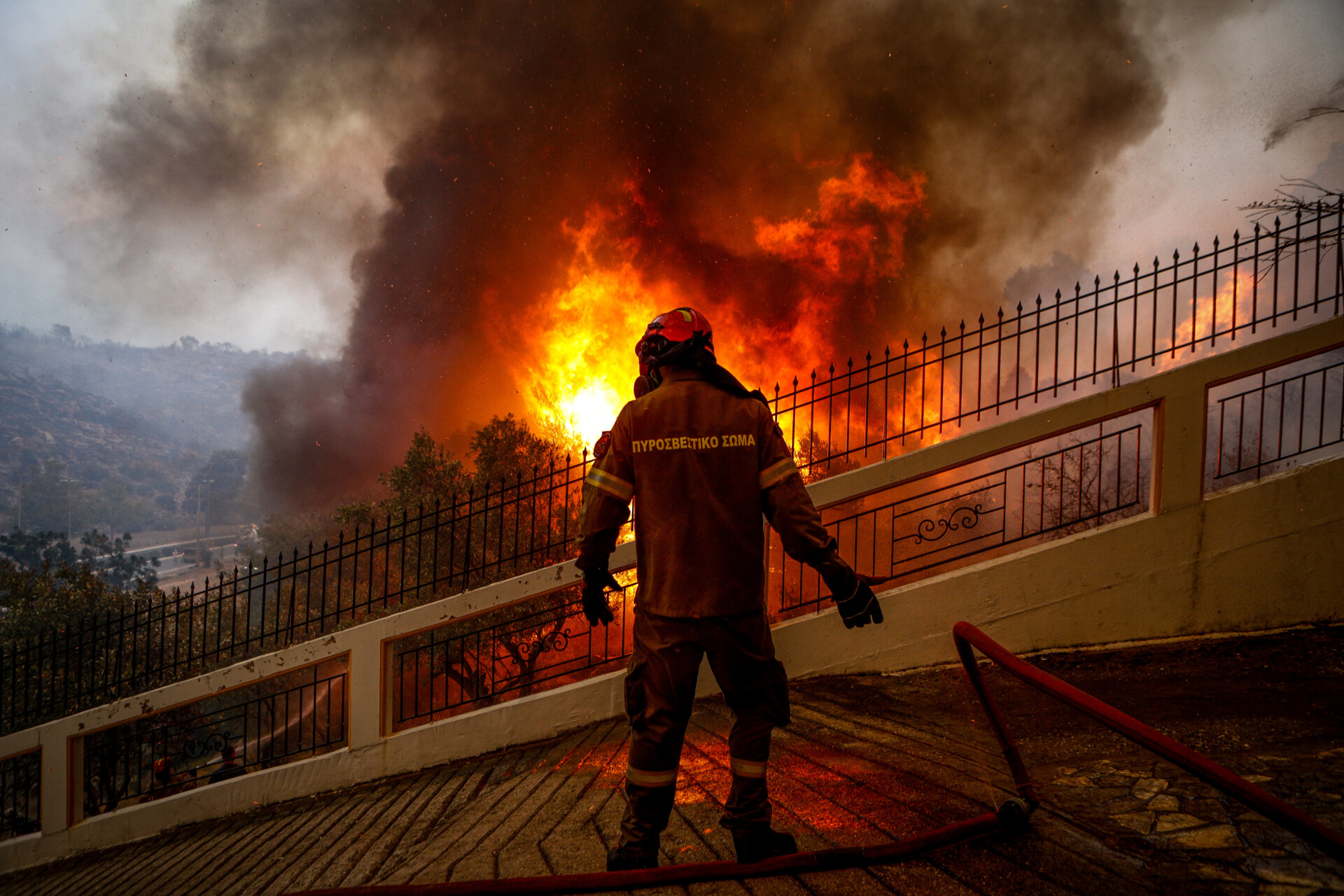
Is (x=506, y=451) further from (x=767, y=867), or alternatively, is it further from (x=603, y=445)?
(x=767, y=867)

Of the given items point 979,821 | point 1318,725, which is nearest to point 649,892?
point 979,821

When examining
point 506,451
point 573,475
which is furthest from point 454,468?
point 573,475

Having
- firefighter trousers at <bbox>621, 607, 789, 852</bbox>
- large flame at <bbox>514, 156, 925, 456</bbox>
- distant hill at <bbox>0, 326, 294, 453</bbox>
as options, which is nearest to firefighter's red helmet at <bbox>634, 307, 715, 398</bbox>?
firefighter trousers at <bbox>621, 607, 789, 852</bbox>

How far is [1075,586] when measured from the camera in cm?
494

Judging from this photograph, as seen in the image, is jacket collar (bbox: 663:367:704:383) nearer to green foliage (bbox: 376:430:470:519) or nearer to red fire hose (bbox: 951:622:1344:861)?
red fire hose (bbox: 951:622:1344:861)

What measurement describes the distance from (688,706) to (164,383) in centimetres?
22765

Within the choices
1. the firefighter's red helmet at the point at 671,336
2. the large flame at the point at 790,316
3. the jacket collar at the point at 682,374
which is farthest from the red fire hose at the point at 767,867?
the large flame at the point at 790,316

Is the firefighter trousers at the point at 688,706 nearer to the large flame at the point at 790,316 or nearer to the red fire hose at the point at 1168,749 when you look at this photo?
the red fire hose at the point at 1168,749

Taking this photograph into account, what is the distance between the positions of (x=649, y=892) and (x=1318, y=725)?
→ 3.41 meters

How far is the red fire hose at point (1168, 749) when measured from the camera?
1.54m

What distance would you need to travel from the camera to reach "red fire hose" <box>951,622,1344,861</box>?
5.06 ft

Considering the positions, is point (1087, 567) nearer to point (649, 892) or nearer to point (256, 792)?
point (649, 892)

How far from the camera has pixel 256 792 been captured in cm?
575

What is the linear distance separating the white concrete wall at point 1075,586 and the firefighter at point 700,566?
8.00 ft
